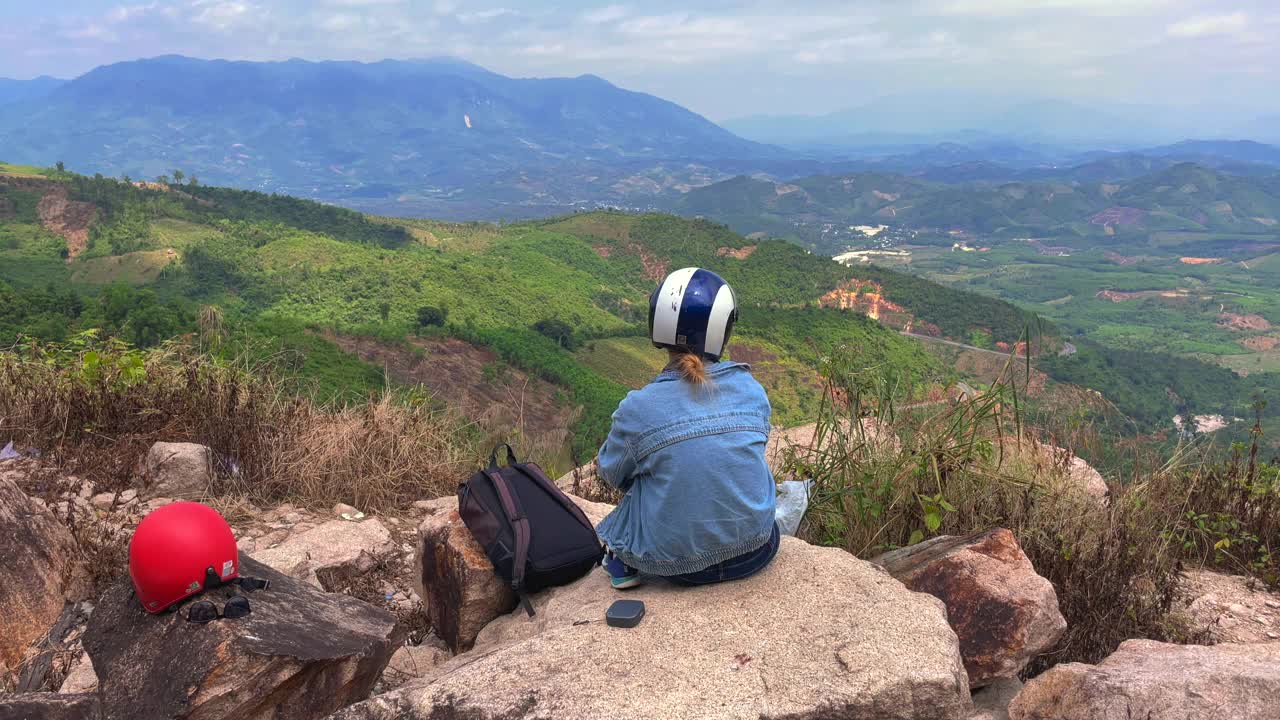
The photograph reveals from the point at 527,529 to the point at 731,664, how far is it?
1254mm

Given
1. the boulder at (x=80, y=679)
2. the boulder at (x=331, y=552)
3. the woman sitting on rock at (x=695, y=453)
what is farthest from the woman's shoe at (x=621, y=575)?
the boulder at (x=80, y=679)

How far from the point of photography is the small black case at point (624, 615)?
2.80m

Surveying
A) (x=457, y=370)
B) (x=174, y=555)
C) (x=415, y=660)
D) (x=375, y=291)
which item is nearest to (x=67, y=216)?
(x=375, y=291)

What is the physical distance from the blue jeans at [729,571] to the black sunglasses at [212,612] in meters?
1.62

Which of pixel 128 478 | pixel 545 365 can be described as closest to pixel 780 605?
pixel 128 478

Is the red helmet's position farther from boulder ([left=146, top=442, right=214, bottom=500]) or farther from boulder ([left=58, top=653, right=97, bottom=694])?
boulder ([left=146, top=442, right=214, bottom=500])

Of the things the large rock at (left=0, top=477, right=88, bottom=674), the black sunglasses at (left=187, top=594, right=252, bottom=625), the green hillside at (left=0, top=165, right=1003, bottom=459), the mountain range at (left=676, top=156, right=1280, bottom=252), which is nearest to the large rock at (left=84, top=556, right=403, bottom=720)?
the black sunglasses at (left=187, top=594, right=252, bottom=625)

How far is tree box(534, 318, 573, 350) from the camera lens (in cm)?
3944

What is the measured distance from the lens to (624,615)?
9.23ft

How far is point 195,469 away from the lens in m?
5.20

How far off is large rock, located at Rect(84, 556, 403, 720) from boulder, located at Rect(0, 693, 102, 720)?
53 mm

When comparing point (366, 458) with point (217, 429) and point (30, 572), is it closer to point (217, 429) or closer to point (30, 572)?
point (217, 429)

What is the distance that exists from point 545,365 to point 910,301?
4352 centimetres

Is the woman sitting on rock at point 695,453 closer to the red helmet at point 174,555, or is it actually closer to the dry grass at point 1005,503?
the dry grass at point 1005,503
